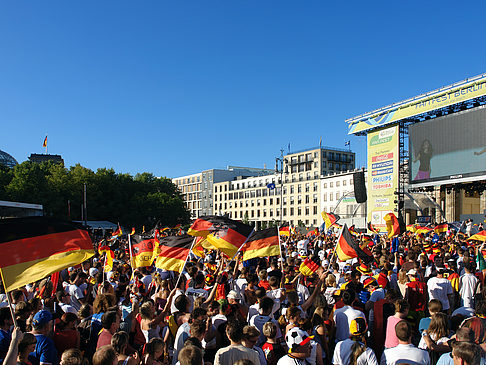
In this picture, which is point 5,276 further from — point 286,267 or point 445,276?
point 445,276

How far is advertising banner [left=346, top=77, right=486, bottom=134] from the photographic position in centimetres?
3897

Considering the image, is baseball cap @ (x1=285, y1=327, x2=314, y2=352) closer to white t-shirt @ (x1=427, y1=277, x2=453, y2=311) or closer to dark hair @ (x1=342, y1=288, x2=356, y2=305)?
dark hair @ (x1=342, y1=288, x2=356, y2=305)

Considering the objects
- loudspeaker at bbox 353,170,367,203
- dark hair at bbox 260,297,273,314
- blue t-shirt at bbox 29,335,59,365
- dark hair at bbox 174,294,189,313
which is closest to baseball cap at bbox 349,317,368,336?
dark hair at bbox 260,297,273,314

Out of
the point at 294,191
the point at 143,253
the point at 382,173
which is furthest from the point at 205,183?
the point at 143,253

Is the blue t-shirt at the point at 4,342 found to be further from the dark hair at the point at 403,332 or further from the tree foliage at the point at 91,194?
the tree foliage at the point at 91,194

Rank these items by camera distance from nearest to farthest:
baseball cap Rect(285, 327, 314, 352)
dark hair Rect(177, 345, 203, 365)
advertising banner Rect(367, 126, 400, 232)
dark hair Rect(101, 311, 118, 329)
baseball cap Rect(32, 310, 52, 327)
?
1. dark hair Rect(177, 345, 203, 365)
2. baseball cap Rect(285, 327, 314, 352)
3. baseball cap Rect(32, 310, 52, 327)
4. dark hair Rect(101, 311, 118, 329)
5. advertising banner Rect(367, 126, 400, 232)

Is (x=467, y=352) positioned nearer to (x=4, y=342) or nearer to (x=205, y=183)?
(x=4, y=342)

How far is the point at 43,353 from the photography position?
184 inches

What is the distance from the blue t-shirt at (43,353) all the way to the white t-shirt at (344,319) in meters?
3.75

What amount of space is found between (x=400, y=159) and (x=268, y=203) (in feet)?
171

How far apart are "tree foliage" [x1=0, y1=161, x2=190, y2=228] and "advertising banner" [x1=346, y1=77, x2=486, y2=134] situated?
28.2m

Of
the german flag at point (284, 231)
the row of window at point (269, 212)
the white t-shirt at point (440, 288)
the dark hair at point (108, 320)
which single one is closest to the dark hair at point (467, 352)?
the dark hair at point (108, 320)

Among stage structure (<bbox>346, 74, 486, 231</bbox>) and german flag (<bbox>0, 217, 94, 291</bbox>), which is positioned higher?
stage structure (<bbox>346, 74, 486, 231</bbox>)

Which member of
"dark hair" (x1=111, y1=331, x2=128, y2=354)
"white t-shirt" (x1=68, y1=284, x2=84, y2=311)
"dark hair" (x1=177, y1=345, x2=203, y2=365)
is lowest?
"white t-shirt" (x1=68, y1=284, x2=84, y2=311)
